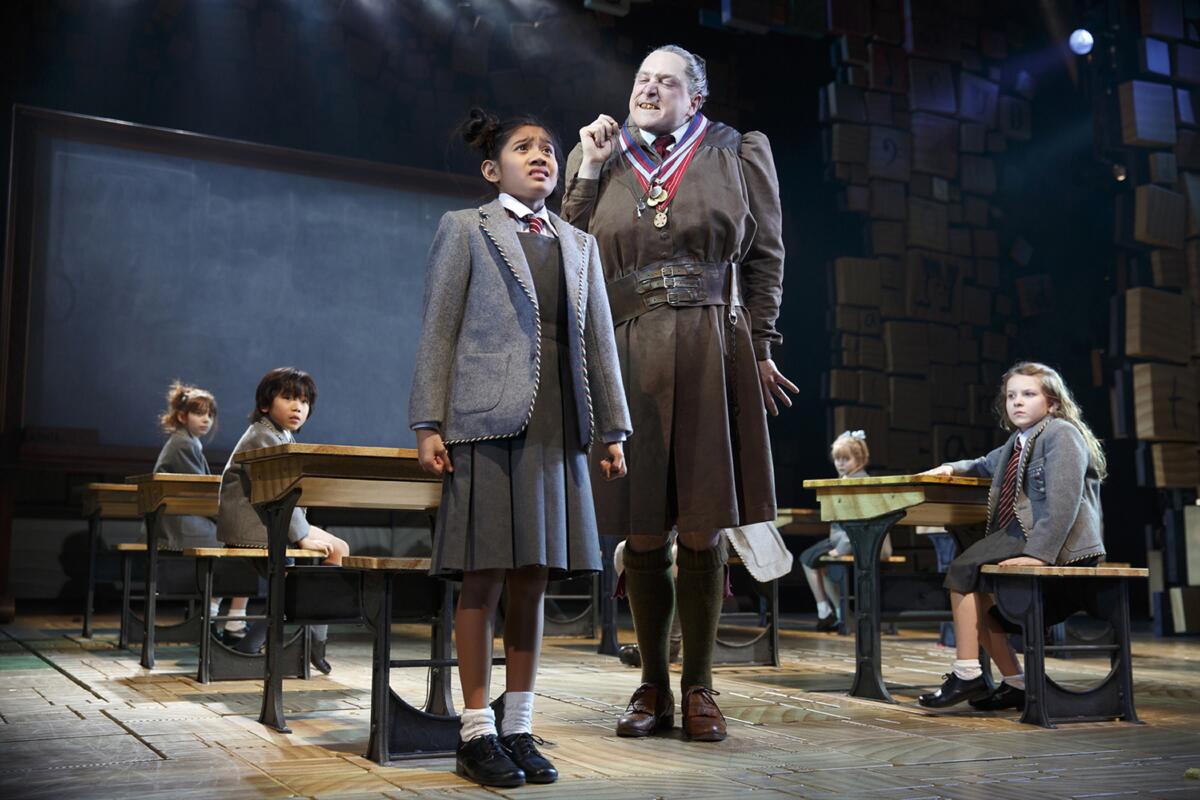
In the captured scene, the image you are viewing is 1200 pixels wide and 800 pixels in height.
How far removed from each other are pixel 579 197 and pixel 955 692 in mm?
1886

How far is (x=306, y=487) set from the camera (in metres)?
2.99

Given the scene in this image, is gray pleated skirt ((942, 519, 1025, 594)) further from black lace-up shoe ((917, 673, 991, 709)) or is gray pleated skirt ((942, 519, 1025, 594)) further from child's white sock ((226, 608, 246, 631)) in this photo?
child's white sock ((226, 608, 246, 631))

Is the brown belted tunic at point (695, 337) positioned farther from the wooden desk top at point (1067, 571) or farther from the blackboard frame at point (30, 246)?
the blackboard frame at point (30, 246)

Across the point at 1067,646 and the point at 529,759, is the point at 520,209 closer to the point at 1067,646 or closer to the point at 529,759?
the point at 529,759

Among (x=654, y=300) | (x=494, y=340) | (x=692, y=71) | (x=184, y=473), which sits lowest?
(x=184, y=473)

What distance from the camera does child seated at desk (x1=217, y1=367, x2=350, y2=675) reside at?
395cm

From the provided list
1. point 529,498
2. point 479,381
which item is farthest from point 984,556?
point 479,381

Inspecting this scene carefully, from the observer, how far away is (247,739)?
9.25 ft

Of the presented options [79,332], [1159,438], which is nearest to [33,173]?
[79,332]

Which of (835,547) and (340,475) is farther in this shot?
(835,547)

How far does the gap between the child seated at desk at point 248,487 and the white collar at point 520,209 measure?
166 centimetres

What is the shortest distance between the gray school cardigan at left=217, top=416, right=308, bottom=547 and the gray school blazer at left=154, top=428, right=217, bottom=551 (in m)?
1.22

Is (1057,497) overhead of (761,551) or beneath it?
overhead

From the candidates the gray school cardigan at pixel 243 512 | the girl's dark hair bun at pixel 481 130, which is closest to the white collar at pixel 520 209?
the girl's dark hair bun at pixel 481 130
